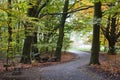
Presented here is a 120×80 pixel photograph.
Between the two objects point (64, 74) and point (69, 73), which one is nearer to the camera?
point (64, 74)

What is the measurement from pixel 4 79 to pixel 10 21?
367 centimetres

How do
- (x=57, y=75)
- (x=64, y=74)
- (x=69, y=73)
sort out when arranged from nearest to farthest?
(x=57, y=75) → (x=64, y=74) → (x=69, y=73)

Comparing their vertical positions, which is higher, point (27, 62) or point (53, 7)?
point (53, 7)

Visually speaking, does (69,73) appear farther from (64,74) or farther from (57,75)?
(57,75)

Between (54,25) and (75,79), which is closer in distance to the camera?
(75,79)

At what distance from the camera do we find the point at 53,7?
931 inches

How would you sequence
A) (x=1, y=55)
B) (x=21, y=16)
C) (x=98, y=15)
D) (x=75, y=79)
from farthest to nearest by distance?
(x=1, y=55)
(x=98, y=15)
(x=21, y=16)
(x=75, y=79)

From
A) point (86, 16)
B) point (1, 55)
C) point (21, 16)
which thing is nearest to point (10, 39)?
point (21, 16)

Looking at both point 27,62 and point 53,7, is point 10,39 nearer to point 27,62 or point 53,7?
point 27,62

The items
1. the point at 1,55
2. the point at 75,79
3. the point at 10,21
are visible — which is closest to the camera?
the point at 75,79

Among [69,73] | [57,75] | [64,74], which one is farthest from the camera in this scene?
[69,73]

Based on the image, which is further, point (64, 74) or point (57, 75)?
point (64, 74)

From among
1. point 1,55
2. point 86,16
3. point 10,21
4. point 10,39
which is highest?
point 86,16

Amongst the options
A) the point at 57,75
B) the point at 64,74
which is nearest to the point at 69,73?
the point at 64,74
